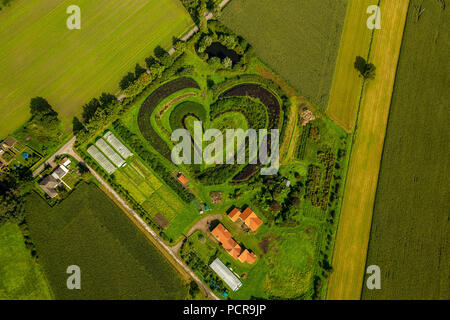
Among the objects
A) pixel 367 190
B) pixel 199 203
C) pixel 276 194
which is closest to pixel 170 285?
pixel 199 203

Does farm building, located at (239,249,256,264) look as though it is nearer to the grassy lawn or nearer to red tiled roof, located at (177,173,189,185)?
the grassy lawn

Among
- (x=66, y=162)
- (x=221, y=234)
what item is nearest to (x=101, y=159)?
(x=66, y=162)

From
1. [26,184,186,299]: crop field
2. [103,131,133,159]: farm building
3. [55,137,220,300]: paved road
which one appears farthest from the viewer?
[103,131,133,159]: farm building

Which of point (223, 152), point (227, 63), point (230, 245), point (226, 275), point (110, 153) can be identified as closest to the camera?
point (226, 275)

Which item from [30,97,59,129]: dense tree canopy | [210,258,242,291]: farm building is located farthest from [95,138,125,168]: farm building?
[210,258,242,291]: farm building

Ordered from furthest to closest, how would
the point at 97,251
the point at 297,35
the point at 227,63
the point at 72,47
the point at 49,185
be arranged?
1. the point at 297,35
2. the point at 72,47
3. the point at 227,63
4. the point at 49,185
5. the point at 97,251

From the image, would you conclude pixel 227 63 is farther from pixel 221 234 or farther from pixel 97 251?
pixel 97 251
